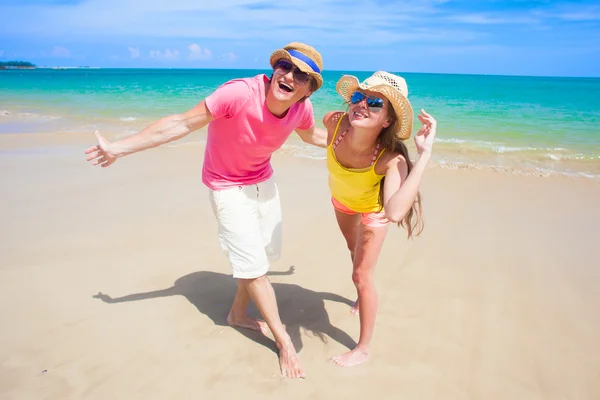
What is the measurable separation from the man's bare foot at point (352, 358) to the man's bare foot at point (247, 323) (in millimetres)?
639

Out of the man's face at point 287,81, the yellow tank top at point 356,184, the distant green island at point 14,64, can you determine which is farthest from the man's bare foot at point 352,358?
the distant green island at point 14,64

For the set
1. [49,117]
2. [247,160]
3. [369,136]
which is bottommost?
[49,117]

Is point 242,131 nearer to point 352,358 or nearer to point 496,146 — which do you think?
point 352,358

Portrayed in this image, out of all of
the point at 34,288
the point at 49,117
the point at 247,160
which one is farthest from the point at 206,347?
the point at 49,117

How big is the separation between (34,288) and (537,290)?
4541 millimetres

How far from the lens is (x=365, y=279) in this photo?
2.90 meters

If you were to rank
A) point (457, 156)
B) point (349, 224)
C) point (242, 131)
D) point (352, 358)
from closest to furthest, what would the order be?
point (242, 131) < point (352, 358) < point (349, 224) < point (457, 156)

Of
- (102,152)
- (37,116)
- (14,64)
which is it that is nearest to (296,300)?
(102,152)

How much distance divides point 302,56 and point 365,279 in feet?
5.01

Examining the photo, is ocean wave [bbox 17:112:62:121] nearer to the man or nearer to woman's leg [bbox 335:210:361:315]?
the man

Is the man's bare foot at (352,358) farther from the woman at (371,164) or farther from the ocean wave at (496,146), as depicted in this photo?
the ocean wave at (496,146)

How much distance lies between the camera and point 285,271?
443cm

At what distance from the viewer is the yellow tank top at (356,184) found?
2842 mm

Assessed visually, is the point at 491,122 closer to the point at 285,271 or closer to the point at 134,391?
the point at 285,271
